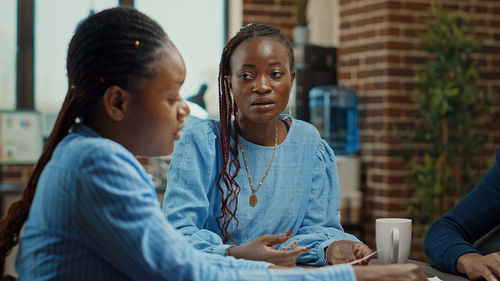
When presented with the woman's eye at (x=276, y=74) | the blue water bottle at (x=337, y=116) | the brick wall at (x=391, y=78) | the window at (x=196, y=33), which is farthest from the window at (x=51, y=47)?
the woman's eye at (x=276, y=74)

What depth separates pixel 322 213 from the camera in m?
1.53

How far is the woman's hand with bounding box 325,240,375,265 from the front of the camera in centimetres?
129

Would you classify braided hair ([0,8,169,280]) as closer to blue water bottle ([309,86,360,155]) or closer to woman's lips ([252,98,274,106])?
woman's lips ([252,98,274,106])

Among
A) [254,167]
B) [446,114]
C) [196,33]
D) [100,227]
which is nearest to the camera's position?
[100,227]

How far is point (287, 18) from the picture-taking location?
197 inches

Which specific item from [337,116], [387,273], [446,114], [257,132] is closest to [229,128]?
[257,132]

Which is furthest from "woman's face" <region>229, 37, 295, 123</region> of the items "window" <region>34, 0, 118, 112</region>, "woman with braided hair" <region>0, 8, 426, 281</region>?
"window" <region>34, 0, 118, 112</region>

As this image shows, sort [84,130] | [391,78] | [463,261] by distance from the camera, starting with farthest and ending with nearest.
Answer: [391,78], [463,261], [84,130]

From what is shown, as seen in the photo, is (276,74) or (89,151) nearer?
(89,151)

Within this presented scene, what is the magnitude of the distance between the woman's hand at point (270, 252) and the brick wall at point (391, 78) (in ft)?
9.47

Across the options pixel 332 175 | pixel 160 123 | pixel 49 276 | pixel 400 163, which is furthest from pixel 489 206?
pixel 400 163

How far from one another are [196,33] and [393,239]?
405 cm

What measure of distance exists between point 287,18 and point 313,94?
1096 mm

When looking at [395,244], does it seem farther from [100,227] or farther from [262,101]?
[100,227]
